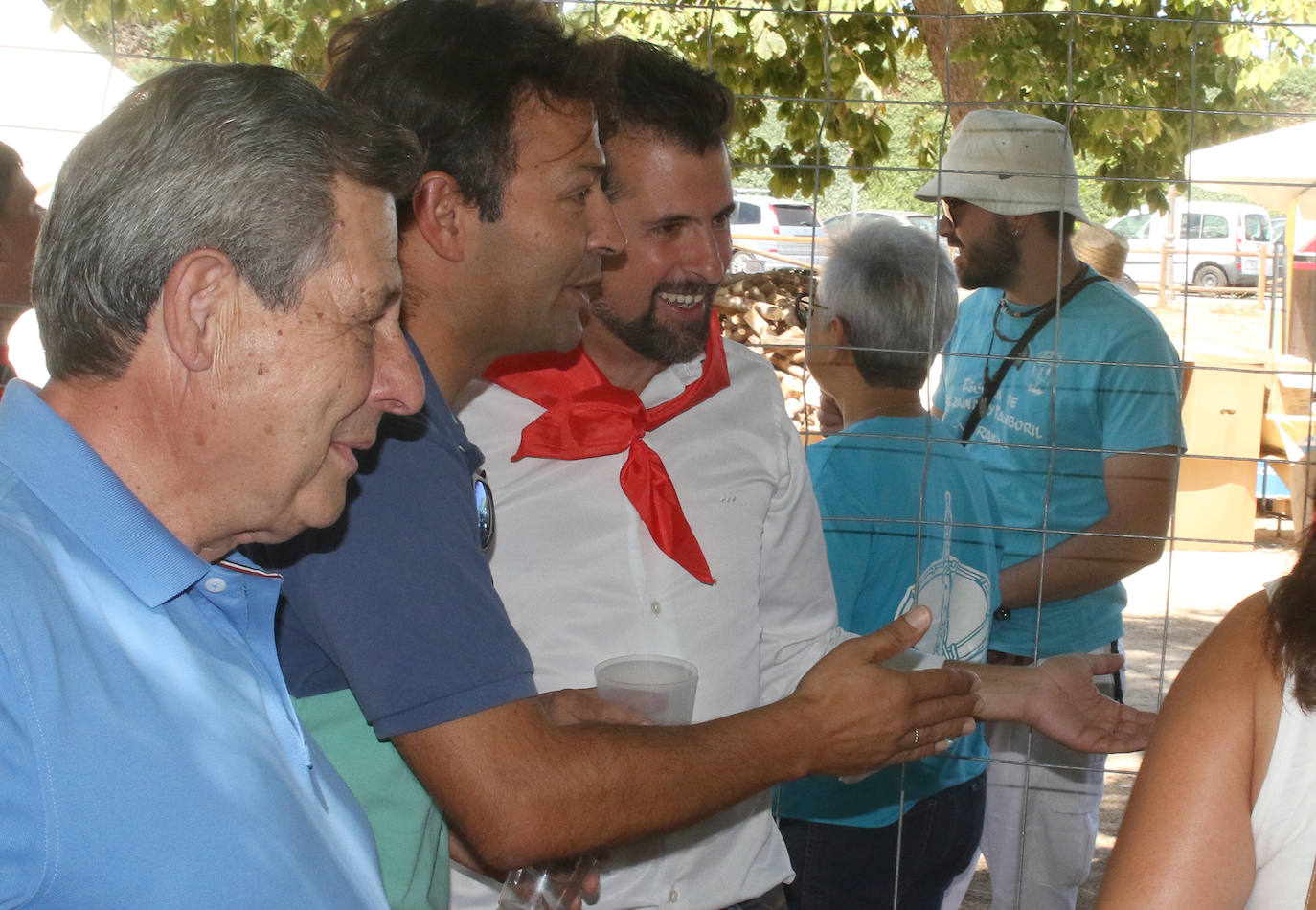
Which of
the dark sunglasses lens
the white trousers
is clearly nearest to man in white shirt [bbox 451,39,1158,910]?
the dark sunglasses lens

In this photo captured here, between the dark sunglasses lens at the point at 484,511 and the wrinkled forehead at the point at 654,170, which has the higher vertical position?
the wrinkled forehead at the point at 654,170

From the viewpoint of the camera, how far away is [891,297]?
9.43 feet

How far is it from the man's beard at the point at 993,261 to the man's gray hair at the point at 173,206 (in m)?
2.43

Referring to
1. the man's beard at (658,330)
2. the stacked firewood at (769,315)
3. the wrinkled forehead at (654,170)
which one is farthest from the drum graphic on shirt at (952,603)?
the stacked firewood at (769,315)

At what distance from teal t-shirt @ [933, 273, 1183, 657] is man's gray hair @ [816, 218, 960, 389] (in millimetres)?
163

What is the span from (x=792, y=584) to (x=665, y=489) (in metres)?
0.32

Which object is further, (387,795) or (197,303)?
(387,795)

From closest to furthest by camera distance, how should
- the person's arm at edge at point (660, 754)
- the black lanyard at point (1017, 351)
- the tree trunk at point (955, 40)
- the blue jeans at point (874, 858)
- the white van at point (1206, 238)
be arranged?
the person's arm at edge at point (660, 754) → the blue jeans at point (874, 858) → the black lanyard at point (1017, 351) → the tree trunk at point (955, 40) → the white van at point (1206, 238)

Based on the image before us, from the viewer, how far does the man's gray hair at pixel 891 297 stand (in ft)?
9.29

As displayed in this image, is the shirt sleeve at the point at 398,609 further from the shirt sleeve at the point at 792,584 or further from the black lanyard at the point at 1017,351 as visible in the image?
the black lanyard at the point at 1017,351

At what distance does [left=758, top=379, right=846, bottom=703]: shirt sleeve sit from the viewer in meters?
2.04

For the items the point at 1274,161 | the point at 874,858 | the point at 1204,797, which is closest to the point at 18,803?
the point at 1204,797

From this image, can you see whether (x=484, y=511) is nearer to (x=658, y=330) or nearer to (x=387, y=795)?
(x=387, y=795)

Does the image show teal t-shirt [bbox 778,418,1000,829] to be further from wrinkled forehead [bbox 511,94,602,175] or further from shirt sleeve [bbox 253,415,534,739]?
shirt sleeve [bbox 253,415,534,739]
